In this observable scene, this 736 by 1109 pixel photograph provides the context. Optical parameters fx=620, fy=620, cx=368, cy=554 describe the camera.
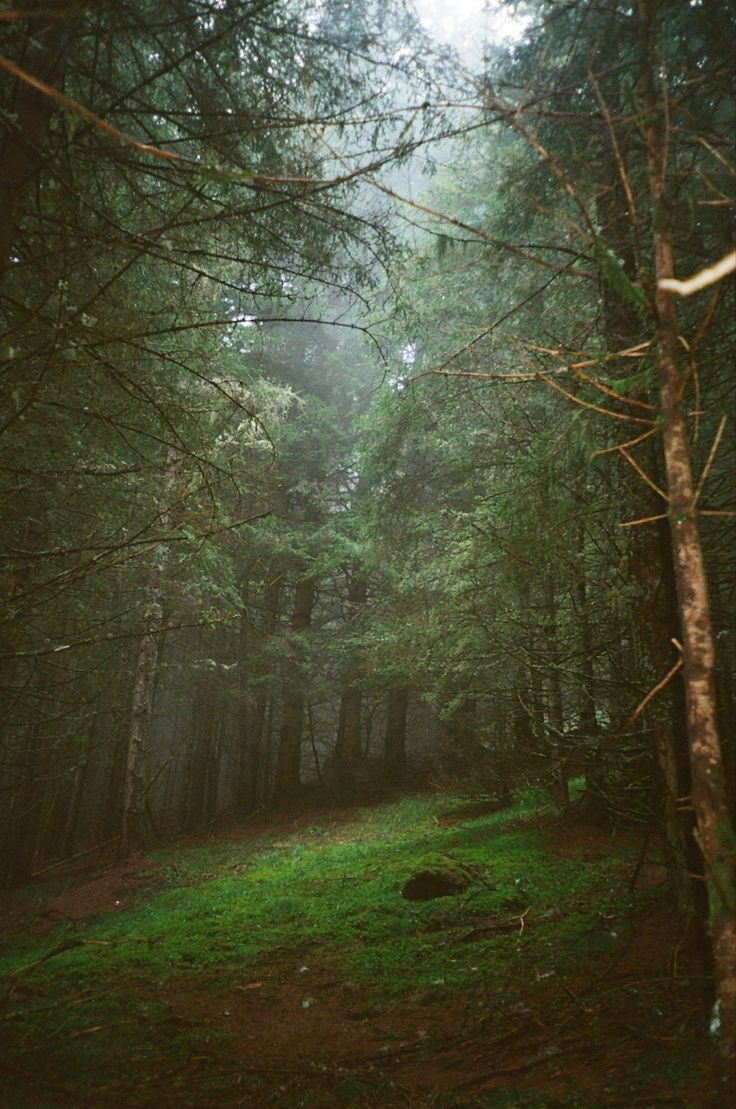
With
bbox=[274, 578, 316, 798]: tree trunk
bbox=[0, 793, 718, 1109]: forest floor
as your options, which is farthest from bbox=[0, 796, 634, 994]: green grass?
bbox=[274, 578, 316, 798]: tree trunk

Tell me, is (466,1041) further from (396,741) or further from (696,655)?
(396,741)

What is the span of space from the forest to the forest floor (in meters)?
0.05

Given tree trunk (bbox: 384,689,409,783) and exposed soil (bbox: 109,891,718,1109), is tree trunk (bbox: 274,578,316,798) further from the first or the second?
exposed soil (bbox: 109,891,718,1109)

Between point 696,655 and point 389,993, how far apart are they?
441 cm

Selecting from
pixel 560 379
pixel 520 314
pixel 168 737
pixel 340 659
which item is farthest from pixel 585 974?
pixel 168 737

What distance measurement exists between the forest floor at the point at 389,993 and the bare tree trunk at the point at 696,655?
594mm

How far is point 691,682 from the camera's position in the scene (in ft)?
8.60

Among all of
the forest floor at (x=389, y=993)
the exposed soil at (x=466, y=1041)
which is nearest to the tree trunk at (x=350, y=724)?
the forest floor at (x=389, y=993)

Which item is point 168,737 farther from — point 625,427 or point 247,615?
point 625,427

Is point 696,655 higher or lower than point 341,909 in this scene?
higher

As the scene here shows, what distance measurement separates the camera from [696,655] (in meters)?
2.63

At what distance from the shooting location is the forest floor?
3.38 metres

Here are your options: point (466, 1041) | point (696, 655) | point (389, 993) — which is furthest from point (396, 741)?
point (696, 655)

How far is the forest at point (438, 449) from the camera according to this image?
3217 mm
